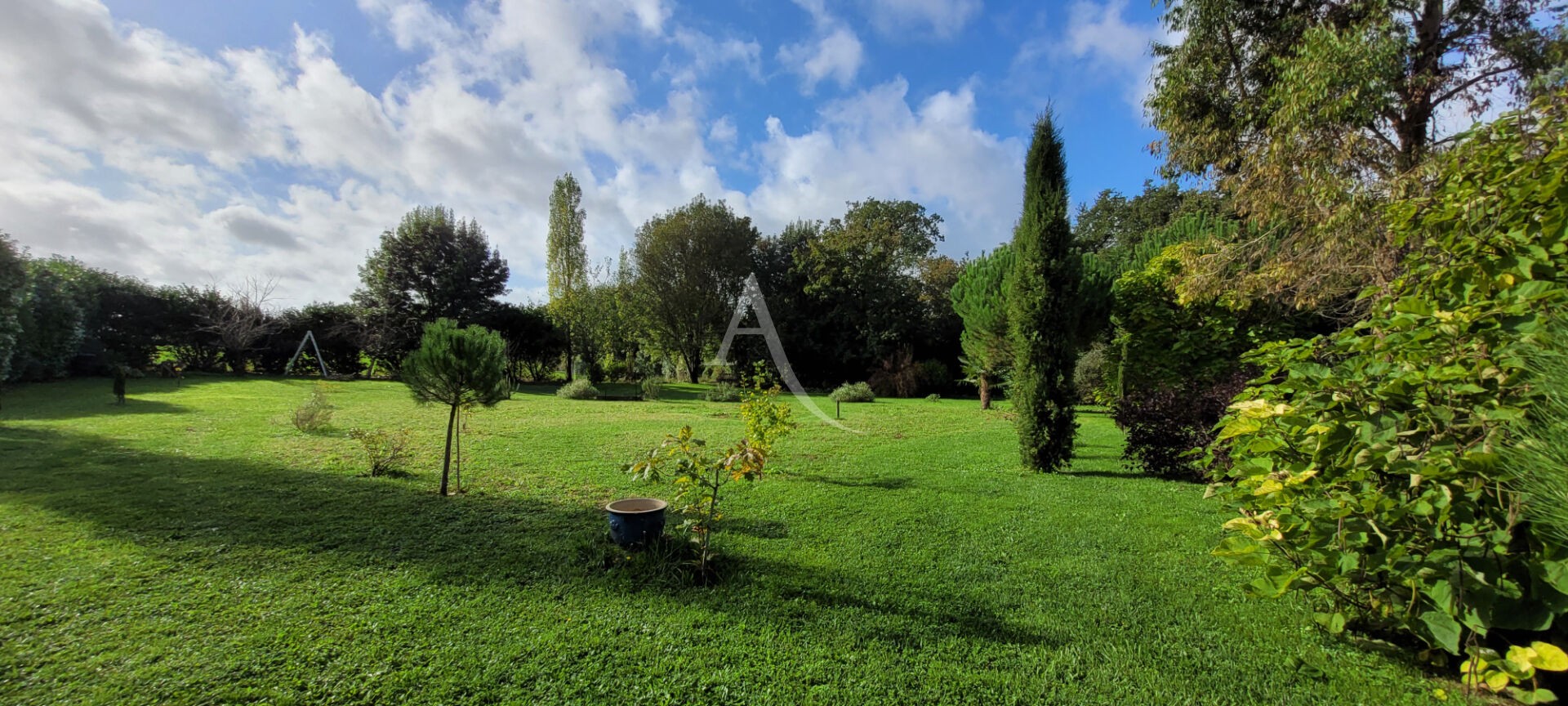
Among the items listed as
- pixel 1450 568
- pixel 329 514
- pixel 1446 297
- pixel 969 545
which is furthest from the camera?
pixel 329 514

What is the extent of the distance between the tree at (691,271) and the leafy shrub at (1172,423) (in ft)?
58.5

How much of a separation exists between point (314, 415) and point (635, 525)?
757 centimetres

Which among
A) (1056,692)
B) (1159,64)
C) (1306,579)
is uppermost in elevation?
(1159,64)

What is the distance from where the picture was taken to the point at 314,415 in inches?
313

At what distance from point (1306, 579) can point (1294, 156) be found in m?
6.45

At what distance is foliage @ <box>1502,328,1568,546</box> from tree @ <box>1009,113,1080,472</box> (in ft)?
15.7

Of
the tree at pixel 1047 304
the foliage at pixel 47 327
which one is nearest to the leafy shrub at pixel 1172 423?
the tree at pixel 1047 304

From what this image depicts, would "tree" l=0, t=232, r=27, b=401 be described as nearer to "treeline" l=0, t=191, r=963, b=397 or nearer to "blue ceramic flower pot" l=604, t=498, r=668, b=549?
"treeline" l=0, t=191, r=963, b=397

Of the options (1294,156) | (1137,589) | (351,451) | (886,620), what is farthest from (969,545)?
(351,451)

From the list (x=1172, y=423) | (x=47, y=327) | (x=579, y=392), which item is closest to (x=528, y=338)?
(x=579, y=392)

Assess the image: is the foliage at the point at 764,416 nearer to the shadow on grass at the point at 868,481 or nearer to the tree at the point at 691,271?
the shadow on grass at the point at 868,481

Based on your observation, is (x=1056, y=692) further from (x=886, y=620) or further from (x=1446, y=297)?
(x=1446, y=297)

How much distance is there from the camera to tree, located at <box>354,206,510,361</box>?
18.8 meters

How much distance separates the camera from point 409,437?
25.7 ft
